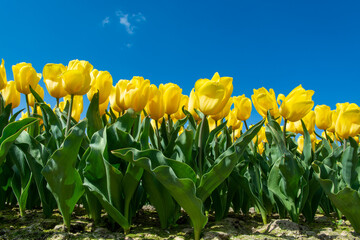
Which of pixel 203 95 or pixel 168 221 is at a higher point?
pixel 203 95

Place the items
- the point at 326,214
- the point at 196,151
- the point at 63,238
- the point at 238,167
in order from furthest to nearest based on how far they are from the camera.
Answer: the point at 326,214 → the point at 238,167 → the point at 196,151 → the point at 63,238

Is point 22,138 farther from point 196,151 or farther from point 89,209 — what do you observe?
point 196,151

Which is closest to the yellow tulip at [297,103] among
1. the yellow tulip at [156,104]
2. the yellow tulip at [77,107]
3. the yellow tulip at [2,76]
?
the yellow tulip at [156,104]

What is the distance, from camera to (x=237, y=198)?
2.89m

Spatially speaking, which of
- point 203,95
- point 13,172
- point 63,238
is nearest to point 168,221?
point 63,238

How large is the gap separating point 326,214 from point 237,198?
0.99m

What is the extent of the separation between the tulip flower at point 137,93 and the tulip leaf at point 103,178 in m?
0.40

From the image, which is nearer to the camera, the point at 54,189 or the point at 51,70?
the point at 54,189

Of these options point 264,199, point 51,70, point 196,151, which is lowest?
point 264,199

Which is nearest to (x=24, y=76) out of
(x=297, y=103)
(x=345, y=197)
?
(x=297, y=103)

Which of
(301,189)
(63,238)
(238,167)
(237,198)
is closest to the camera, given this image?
(63,238)

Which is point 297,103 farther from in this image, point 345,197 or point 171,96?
point 171,96

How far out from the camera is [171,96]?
8.48ft

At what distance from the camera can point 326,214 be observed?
3156 millimetres
